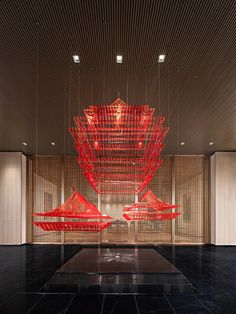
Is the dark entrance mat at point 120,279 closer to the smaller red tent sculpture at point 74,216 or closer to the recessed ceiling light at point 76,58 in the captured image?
the smaller red tent sculpture at point 74,216

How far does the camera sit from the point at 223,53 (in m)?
5.25

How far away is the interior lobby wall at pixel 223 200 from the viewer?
1446cm

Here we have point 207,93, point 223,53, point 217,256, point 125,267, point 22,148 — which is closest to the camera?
point 223,53

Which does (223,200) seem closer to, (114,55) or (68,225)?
(114,55)

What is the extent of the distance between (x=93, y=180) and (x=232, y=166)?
379 inches

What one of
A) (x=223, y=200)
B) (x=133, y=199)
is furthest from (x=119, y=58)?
(x=133, y=199)

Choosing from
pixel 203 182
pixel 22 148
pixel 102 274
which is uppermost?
pixel 22 148

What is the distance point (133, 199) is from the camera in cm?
1583

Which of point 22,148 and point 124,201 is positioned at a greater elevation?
point 22,148

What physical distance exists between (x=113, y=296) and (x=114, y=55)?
4.42 metres

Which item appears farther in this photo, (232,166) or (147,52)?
(232,166)

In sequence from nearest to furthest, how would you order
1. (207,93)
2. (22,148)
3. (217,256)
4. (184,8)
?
(184,8) < (207,93) < (217,256) < (22,148)

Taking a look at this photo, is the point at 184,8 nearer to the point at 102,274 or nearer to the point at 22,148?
the point at 102,274

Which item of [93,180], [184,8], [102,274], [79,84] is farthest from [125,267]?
[184,8]
